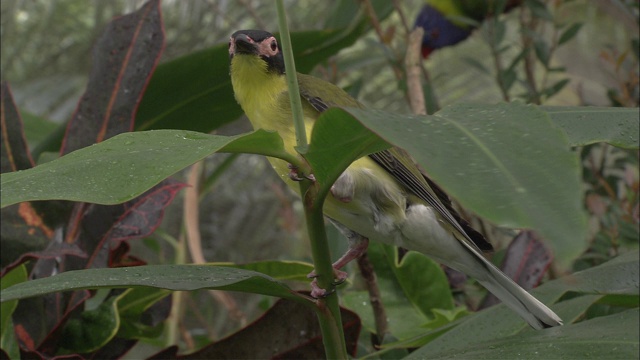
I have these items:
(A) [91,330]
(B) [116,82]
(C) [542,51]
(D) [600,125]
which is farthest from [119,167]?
(C) [542,51]

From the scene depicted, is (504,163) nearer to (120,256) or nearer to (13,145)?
(120,256)

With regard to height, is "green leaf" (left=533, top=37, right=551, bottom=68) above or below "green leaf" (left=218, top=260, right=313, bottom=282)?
above

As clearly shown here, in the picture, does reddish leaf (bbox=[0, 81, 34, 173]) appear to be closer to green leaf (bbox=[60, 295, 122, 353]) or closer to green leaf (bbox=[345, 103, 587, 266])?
green leaf (bbox=[60, 295, 122, 353])

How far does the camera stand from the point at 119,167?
63cm

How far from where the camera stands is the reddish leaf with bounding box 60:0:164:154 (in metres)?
1.33

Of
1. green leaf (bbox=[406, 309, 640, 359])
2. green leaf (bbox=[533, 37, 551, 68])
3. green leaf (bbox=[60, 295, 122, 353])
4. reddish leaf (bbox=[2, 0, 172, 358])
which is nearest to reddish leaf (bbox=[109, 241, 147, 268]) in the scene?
reddish leaf (bbox=[2, 0, 172, 358])

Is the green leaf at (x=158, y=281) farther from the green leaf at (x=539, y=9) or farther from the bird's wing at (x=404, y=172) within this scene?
the green leaf at (x=539, y=9)

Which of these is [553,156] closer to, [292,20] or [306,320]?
[306,320]

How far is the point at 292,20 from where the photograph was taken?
10.5ft

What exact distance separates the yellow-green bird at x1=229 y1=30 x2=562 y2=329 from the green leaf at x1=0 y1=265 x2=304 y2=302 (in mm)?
484

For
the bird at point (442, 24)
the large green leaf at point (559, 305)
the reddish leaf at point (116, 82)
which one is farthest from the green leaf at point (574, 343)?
the bird at point (442, 24)

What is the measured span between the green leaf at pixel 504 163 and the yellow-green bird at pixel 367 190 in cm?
72

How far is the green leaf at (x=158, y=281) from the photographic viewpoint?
0.73 m

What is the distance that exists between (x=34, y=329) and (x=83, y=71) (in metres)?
2.53
